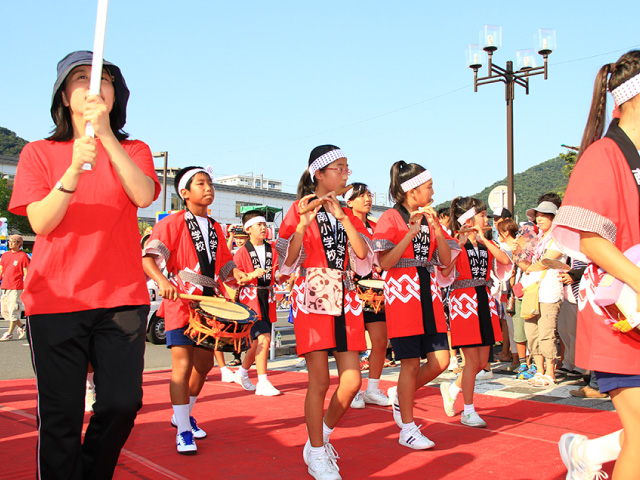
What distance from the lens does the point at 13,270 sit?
1268cm

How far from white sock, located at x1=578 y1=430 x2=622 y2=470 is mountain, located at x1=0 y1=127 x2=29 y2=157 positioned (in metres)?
72.9

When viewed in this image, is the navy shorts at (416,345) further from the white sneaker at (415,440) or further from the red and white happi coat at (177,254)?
the red and white happi coat at (177,254)

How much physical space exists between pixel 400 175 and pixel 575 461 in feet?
8.77

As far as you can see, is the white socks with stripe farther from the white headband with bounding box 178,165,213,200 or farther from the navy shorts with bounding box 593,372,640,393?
the navy shorts with bounding box 593,372,640,393

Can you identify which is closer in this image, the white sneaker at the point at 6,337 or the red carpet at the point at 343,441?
the red carpet at the point at 343,441

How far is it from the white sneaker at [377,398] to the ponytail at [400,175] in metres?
2.16

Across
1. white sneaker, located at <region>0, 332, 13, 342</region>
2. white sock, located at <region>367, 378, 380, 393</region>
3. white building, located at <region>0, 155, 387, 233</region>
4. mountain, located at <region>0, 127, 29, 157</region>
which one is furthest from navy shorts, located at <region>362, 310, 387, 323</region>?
mountain, located at <region>0, 127, 29, 157</region>

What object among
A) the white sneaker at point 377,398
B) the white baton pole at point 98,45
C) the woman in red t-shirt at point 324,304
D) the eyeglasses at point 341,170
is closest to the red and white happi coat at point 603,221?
the woman in red t-shirt at point 324,304

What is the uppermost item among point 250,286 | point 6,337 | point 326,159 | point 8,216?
point 8,216

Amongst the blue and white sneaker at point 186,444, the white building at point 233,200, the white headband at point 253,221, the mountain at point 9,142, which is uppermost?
the mountain at point 9,142

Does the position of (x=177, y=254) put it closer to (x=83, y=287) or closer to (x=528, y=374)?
(x=83, y=287)

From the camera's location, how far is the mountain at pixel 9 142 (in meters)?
68.4

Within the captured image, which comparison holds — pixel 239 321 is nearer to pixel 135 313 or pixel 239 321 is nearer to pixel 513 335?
pixel 135 313

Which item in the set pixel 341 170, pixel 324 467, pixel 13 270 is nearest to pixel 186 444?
pixel 324 467
